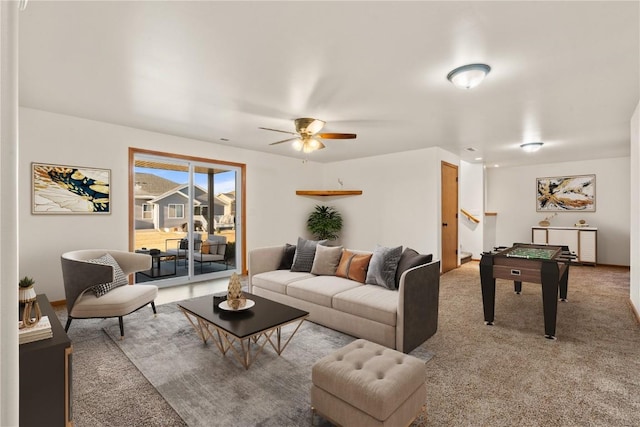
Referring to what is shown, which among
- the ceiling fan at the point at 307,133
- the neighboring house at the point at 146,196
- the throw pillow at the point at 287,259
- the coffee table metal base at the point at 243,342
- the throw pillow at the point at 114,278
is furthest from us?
the neighboring house at the point at 146,196

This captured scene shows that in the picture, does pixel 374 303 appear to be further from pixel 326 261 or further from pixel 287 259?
pixel 287 259

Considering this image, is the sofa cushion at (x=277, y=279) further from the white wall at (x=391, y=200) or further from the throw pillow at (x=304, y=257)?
the white wall at (x=391, y=200)

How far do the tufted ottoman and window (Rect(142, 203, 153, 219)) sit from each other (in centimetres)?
422

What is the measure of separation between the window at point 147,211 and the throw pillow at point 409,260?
3.93 m

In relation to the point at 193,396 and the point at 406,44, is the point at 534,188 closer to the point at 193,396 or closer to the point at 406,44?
the point at 406,44

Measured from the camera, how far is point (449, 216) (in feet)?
20.7

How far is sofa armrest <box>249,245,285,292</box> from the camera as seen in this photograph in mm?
4207

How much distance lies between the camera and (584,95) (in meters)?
3.30

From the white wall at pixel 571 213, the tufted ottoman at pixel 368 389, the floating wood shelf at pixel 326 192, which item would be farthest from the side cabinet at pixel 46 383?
the white wall at pixel 571 213

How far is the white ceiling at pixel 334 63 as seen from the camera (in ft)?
6.61

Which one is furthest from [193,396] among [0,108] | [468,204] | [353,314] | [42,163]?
[468,204]

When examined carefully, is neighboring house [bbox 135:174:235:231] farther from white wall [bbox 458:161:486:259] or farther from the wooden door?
white wall [bbox 458:161:486:259]

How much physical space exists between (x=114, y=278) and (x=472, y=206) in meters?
Answer: 7.62

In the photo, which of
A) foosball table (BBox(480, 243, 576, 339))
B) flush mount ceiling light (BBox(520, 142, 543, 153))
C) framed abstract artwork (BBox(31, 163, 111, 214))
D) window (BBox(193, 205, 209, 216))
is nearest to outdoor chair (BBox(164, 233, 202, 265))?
window (BBox(193, 205, 209, 216))
